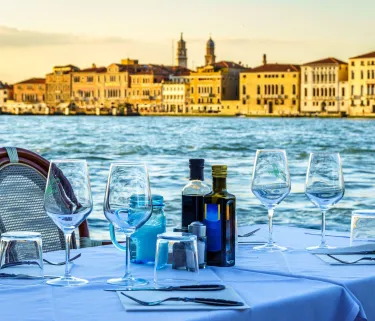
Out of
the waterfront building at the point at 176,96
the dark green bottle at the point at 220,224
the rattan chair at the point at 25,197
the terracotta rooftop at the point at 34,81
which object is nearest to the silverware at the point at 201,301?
the dark green bottle at the point at 220,224

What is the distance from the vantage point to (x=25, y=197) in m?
1.81

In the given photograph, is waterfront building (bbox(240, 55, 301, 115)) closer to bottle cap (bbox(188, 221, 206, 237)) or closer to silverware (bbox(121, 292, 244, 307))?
bottle cap (bbox(188, 221, 206, 237))

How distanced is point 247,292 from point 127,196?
0.18 meters

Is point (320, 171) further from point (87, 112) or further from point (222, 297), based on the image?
point (87, 112)

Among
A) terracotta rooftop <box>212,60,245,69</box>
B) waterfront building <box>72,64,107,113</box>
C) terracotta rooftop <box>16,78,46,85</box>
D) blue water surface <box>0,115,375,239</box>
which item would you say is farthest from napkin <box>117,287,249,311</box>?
terracotta rooftop <box>16,78,46,85</box>

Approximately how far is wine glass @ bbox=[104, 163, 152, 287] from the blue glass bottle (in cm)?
15

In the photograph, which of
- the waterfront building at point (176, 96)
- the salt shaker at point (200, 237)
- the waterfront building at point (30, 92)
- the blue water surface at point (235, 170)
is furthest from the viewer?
the waterfront building at point (30, 92)

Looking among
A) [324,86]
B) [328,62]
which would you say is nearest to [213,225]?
[324,86]

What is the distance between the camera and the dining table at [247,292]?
100cm

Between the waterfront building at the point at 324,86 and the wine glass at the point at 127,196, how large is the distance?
2447 inches

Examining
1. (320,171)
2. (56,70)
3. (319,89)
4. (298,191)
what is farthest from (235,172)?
(56,70)

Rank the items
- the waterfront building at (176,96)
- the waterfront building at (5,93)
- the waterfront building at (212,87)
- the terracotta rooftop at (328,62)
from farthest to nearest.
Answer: the waterfront building at (5,93)
the waterfront building at (176,96)
the waterfront building at (212,87)
the terracotta rooftop at (328,62)

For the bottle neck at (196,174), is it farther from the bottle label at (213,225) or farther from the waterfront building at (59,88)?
the waterfront building at (59,88)

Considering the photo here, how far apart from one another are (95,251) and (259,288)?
339 millimetres
